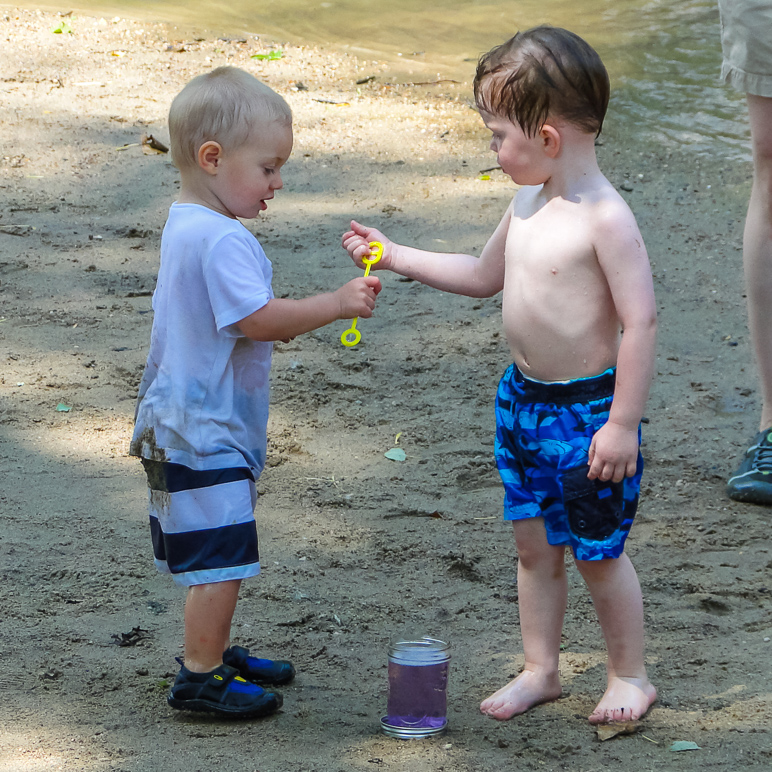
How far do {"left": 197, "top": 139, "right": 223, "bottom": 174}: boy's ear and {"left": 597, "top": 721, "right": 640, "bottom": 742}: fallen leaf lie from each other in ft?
4.74

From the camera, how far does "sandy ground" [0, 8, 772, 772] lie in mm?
2227

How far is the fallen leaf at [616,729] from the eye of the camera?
2.20 m

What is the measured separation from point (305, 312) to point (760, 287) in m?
1.84

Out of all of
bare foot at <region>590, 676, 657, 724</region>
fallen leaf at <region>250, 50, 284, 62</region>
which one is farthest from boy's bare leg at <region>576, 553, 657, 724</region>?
fallen leaf at <region>250, 50, 284, 62</region>

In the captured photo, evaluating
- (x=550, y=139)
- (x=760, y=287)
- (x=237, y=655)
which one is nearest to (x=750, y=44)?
(x=760, y=287)

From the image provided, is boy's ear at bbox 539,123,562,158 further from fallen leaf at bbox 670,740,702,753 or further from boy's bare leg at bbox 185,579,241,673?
fallen leaf at bbox 670,740,702,753

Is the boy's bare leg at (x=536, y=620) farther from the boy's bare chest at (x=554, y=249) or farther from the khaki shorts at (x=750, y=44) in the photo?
the khaki shorts at (x=750, y=44)

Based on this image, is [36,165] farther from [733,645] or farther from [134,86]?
[733,645]

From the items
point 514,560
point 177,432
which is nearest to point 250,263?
point 177,432

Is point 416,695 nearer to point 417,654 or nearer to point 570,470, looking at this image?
point 417,654

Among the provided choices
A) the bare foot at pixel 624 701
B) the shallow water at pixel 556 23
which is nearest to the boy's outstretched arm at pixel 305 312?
the bare foot at pixel 624 701

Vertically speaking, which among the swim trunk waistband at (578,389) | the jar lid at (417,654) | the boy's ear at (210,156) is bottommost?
the jar lid at (417,654)

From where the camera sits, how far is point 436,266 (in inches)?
97.9

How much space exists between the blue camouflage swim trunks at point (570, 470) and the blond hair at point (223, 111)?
0.79 m
